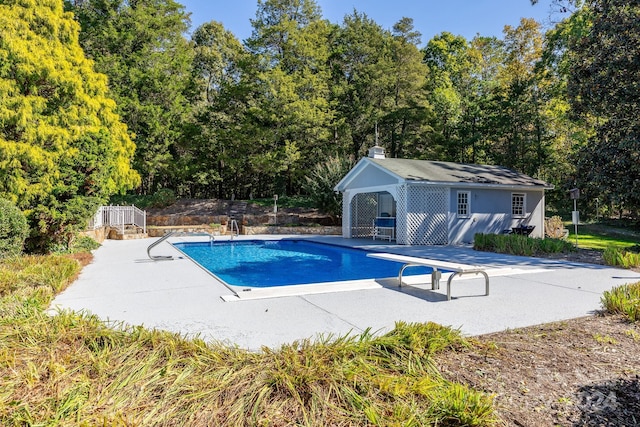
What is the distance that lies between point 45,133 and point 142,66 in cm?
1881

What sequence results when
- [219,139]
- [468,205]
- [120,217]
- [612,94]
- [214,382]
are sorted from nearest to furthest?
1. [214,382]
2. [612,94]
3. [468,205]
4. [120,217]
5. [219,139]

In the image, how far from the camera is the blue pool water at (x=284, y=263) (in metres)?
10.1

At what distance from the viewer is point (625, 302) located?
534 cm

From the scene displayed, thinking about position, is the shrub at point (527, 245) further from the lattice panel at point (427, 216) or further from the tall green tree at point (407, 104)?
the tall green tree at point (407, 104)

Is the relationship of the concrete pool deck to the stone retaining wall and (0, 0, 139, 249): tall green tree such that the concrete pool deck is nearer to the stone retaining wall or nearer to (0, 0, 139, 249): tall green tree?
(0, 0, 139, 249): tall green tree

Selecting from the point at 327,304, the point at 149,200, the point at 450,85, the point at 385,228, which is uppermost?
the point at 450,85

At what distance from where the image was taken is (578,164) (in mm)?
14461

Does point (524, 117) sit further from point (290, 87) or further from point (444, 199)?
point (290, 87)

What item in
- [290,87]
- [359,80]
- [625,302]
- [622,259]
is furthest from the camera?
[359,80]

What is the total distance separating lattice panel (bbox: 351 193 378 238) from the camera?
21.3 m

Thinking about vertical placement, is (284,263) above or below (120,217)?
below

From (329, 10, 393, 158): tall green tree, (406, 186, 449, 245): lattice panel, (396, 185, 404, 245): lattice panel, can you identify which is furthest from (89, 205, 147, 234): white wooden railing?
(329, 10, 393, 158): tall green tree

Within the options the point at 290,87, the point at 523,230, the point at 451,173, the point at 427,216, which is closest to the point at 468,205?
the point at 451,173

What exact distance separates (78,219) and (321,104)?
19.9 m
